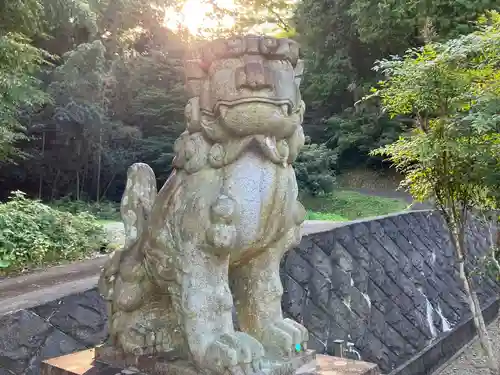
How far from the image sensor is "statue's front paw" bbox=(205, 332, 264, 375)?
1.79 m

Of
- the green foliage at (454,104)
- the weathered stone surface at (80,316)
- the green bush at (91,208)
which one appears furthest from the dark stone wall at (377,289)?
the green bush at (91,208)

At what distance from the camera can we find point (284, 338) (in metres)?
1.99

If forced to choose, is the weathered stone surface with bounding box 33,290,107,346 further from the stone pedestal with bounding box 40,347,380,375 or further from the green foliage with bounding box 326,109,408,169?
the green foliage with bounding box 326,109,408,169

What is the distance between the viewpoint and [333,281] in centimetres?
486

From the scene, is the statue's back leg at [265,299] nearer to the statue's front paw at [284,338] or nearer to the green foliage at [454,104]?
the statue's front paw at [284,338]

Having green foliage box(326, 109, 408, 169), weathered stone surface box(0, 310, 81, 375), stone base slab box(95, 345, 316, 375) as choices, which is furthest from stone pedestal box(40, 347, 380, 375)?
green foliage box(326, 109, 408, 169)

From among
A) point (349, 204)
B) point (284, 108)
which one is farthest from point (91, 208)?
point (284, 108)

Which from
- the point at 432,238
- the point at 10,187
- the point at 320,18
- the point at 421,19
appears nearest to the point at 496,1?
the point at 421,19

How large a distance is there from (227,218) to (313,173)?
13.2 m

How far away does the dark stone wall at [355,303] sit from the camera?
2.94 meters

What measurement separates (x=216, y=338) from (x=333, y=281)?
3112 mm

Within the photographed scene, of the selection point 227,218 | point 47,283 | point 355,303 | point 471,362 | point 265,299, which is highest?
point 227,218

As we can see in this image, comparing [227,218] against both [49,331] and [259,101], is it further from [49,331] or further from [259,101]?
[49,331]

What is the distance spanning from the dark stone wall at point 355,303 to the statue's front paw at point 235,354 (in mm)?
1490
